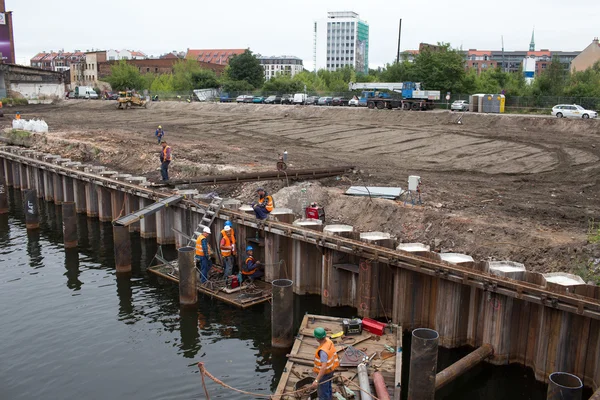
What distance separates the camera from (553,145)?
31.4 meters

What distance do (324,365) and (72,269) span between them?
499 inches

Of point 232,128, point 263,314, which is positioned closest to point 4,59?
point 232,128

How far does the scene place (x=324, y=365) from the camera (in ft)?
29.3

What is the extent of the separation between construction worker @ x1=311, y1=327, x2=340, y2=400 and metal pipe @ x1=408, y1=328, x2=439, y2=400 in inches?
51.6

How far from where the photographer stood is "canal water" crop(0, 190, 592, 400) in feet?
A: 37.0

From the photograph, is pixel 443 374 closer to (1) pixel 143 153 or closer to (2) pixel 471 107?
(1) pixel 143 153

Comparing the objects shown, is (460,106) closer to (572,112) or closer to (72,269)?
(572,112)

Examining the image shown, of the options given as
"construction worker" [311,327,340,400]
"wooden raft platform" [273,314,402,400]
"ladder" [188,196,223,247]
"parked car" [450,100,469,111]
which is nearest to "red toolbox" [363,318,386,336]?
"wooden raft platform" [273,314,402,400]

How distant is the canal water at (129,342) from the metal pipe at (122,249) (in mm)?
448

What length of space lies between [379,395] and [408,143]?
27.1m

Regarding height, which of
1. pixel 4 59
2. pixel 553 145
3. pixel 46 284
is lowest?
pixel 46 284

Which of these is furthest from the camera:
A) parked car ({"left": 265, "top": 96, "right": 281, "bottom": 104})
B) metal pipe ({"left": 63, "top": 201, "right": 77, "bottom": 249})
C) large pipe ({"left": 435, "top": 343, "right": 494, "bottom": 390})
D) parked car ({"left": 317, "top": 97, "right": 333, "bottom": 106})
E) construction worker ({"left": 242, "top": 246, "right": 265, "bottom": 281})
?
parked car ({"left": 265, "top": 96, "right": 281, "bottom": 104})

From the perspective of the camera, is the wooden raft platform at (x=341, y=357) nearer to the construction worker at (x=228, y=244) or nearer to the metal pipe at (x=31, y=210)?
the construction worker at (x=228, y=244)

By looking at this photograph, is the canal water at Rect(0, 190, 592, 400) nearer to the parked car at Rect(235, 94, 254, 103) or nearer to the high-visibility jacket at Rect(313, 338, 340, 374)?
the high-visibility jacket at Rect(313, 338, 340, 374)
